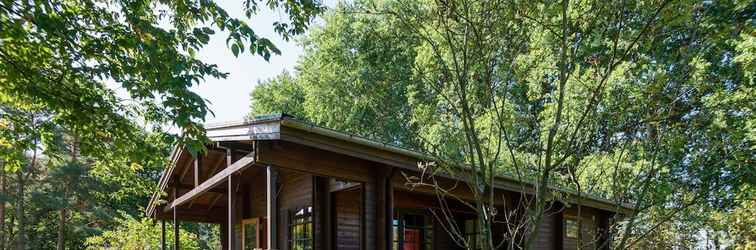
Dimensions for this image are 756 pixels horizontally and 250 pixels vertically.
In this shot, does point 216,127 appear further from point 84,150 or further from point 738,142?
point 738,142

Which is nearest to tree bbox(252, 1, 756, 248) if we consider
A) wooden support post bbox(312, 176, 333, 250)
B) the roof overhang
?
the roof overhang

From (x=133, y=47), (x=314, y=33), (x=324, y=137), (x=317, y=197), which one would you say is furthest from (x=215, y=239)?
(x=133, y=47)

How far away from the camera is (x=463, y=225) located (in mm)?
10672

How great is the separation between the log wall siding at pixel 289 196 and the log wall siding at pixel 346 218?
21.6 inches

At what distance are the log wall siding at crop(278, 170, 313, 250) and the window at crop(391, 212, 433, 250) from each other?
187 centimetres

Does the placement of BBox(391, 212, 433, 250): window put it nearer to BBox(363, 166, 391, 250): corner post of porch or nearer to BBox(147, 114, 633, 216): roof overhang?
BBox(363, 166, 391, 250): corner post of porch

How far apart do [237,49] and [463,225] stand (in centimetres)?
810

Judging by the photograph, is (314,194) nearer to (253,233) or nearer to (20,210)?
(253,233)

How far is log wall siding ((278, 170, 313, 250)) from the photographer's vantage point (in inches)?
331

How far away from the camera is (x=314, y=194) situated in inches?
297

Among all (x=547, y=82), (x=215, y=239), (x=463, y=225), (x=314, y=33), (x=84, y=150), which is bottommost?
(x=215, y=239)

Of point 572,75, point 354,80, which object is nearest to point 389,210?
point 572,75

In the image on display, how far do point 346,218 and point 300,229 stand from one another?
96cm

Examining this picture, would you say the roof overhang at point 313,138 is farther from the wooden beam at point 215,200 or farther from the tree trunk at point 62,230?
the tree trunk at point 62,230
